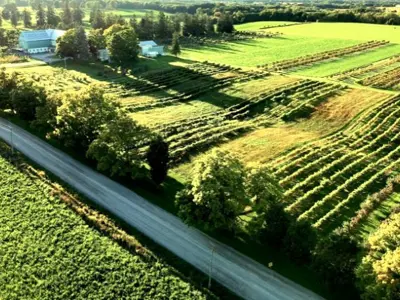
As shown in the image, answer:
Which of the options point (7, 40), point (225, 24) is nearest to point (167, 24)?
point (225, 24)

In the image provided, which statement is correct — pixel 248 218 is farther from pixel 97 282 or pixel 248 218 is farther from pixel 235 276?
pixel 97 282

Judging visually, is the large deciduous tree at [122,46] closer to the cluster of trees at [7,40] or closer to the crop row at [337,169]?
the cluster of trees at [7,40]

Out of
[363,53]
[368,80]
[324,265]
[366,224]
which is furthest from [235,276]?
[363,53]

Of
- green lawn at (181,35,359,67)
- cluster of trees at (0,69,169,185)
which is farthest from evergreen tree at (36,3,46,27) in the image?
cluster of trees at (0,69,169,185)

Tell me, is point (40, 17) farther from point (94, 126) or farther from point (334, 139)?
point (334, 139)

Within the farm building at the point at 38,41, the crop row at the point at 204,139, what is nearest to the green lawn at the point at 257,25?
the farm building at the point at 38,41

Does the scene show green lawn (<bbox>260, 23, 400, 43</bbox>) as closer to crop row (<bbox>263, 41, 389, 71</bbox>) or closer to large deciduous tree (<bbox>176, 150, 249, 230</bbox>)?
crop row (<bbox>263, 41, 389, 71</bbox>)
